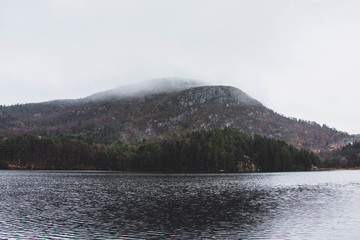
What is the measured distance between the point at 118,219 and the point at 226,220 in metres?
14.7

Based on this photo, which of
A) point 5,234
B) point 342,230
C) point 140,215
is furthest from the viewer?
point 140,215

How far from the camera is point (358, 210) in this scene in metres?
50.9

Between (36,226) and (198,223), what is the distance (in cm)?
1987

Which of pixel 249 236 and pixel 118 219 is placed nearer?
pixel 249 236

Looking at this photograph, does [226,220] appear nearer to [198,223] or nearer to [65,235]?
Result: [198,223]

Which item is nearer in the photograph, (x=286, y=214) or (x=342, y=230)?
(x=342, y=230)

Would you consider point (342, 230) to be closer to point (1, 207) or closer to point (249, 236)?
point (249, 236)

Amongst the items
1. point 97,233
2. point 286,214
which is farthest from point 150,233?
point 286,214

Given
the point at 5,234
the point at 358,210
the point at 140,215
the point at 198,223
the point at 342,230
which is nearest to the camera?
the point at 5,234

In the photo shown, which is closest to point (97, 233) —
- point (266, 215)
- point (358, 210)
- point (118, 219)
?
point (118, 219)

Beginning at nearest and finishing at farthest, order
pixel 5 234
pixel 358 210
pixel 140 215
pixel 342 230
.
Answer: pixel 5 234 < pixel 342 230 < pixel 140 215 < pixel 358 210

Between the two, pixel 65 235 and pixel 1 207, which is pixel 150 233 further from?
pixel 1 207

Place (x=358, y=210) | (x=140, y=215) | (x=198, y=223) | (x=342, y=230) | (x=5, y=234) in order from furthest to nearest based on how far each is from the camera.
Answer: (x=358, y=210) → (x=140, y=215) → (x=198, y=223) → (x=342, y=230) → (x=5, y=234)

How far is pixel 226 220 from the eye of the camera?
140 ft
